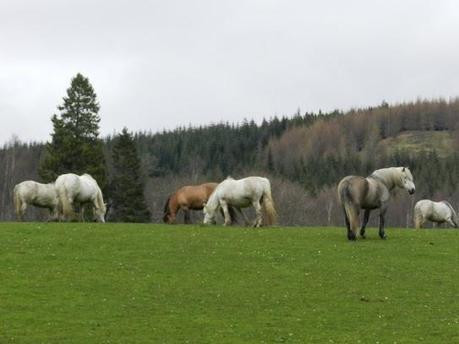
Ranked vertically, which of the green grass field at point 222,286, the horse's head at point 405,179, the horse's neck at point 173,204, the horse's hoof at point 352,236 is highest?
the horse's head at point 405,179

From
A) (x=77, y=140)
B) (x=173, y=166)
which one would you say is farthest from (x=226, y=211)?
(x=173, y=166)

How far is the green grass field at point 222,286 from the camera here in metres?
16.6

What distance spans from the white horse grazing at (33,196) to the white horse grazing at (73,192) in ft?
2.96

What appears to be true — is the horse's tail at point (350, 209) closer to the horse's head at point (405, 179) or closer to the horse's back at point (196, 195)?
the horse's head at point (405, 179)

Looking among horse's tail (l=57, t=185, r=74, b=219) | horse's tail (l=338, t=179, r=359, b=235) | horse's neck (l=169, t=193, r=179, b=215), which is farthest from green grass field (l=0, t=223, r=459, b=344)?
horse's neck (l=169, t=193, r=179, b=215)

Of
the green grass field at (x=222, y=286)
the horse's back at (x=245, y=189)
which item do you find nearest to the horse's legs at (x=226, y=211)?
the horse's back at (x=245, y=189)

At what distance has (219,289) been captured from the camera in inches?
822

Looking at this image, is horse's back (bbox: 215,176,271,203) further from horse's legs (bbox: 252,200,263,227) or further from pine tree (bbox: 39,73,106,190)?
pine tree (bbox: 39,73,106,190)

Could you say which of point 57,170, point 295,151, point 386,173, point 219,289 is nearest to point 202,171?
point 295,151

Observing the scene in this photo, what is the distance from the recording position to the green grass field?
54.3ft

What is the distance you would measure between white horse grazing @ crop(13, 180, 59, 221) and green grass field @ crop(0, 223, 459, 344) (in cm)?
451

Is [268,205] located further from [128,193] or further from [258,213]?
[128,193]

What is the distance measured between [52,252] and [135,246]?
2941 mm

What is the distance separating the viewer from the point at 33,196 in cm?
3534
